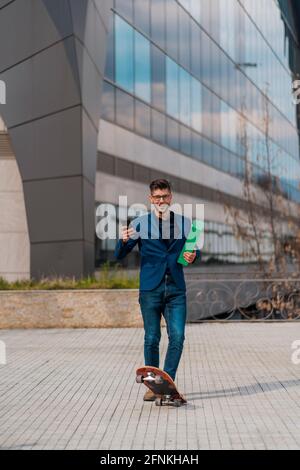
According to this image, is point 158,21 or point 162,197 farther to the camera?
point 158,21

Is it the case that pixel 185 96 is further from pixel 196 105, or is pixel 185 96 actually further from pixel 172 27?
pixel 172 27

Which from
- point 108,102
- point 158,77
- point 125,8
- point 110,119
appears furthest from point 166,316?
point 158,77

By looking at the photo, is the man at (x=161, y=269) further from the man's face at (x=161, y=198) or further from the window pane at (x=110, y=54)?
the window pane at (x=110, y=54)

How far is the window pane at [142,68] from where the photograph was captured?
27.9 metres

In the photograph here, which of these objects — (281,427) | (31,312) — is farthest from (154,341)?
(31,312)

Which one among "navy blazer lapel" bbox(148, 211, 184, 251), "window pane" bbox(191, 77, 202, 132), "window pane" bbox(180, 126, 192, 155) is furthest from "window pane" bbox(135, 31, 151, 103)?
"navy blazer lapel" bbox(148, 211, 184, 251)

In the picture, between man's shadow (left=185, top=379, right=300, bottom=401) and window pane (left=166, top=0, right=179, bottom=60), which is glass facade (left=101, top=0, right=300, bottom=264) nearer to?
window pane (left=166, top=0, right=179, bottom=60)

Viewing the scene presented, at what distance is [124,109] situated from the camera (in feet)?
86.5

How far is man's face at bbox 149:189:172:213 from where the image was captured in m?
8.21

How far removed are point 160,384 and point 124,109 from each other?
19.2m

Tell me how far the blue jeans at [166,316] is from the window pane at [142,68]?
20.0 meters

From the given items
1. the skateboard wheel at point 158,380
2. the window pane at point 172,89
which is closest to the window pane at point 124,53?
the window pane at point 172,89

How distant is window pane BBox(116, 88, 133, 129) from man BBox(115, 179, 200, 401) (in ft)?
58.5
